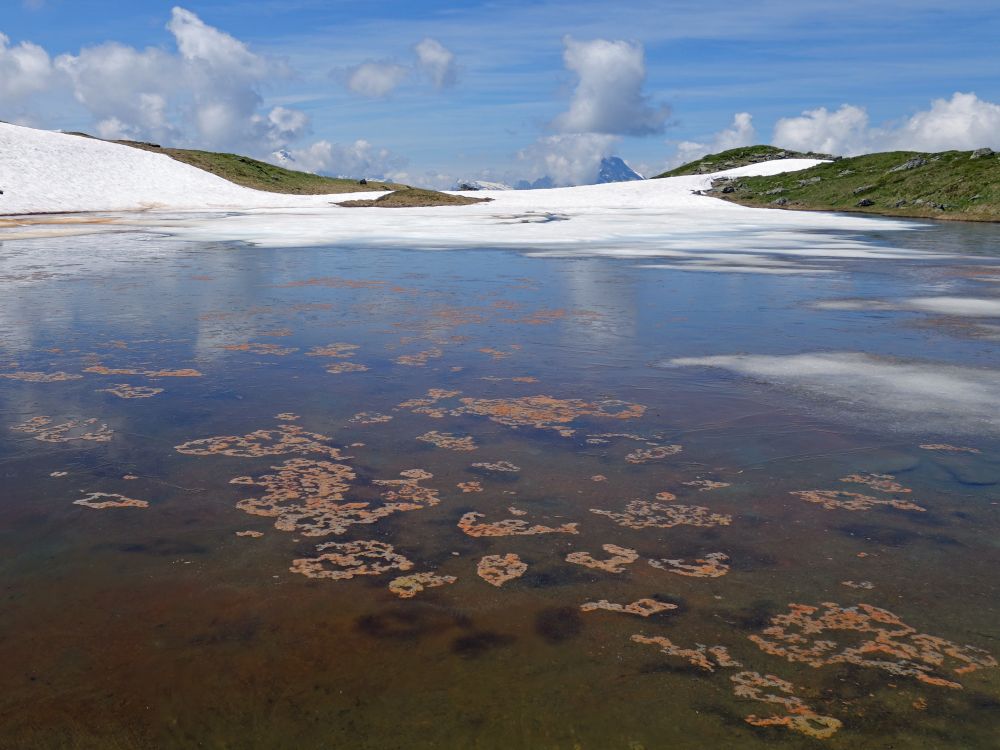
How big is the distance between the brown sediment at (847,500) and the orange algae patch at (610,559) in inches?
57.4

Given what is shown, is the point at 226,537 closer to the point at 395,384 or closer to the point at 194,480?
the point at 194,480

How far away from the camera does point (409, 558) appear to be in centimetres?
472

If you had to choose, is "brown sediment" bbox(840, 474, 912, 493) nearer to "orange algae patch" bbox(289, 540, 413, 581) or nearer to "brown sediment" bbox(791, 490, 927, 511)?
"brown sediment" bbox(791, 490, 927, 511)

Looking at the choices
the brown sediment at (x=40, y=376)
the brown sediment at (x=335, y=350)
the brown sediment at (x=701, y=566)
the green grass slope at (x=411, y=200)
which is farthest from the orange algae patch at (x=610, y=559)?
the green grass slope at (x=411, y=200)

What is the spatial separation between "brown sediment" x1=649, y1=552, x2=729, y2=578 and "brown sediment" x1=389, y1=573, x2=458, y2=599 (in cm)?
112

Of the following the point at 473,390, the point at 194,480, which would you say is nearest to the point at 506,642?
the point at 194,480

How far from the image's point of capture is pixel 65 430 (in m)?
6.79

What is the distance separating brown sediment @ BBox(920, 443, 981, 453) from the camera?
6.52m

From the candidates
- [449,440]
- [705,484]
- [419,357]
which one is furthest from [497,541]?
[419,357]

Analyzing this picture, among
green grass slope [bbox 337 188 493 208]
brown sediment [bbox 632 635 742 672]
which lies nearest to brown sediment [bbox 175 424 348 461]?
brown sediment [bbox 632 635 742 672]

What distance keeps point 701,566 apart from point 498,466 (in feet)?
6.20

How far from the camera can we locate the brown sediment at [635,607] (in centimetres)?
417

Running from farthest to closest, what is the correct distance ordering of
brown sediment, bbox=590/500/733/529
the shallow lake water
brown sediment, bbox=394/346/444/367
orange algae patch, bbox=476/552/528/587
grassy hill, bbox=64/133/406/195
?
grassy hill, bbox=64/133/406/195 → brown sediment, bbox=394/346/444/367 → brown sediment, bbox=590/500/733/529 → orange algae patch, bbox=476/552/528/587 → the shallow lake water

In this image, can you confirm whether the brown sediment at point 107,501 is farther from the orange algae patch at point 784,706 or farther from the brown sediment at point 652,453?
the orange algae patch at point 784,706
